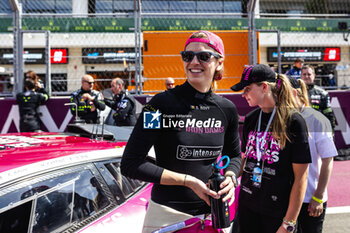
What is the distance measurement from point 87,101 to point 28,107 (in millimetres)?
1091

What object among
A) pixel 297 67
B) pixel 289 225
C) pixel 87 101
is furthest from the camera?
pixel 297 67

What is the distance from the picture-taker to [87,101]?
21.3 ft

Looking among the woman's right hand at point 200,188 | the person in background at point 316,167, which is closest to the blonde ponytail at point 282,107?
the person in background at point 316,167

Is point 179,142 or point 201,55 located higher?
point 201,55

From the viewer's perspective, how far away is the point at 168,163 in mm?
1692

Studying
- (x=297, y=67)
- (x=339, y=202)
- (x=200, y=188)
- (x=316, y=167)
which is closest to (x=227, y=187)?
(x=200, y=188)

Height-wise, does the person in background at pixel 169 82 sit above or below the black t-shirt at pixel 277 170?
above

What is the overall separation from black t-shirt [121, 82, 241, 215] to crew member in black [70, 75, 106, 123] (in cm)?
499

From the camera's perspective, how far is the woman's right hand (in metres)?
1.56

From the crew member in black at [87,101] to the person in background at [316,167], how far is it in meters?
4.69

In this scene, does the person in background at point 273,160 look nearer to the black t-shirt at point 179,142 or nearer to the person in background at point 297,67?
the black t-shirt at point 179,142

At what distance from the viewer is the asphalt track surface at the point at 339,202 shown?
154 inches

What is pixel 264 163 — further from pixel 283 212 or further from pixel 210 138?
pixel 210 138

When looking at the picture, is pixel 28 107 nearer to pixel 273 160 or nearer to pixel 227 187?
pixel 273 160
